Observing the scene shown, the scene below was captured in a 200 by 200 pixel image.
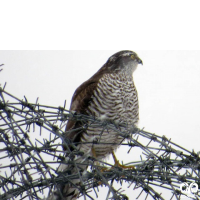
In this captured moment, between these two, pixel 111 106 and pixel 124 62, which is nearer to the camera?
pixel 111 106

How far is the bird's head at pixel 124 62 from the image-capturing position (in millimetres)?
5668

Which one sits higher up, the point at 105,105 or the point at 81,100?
Result: the point at 81,100

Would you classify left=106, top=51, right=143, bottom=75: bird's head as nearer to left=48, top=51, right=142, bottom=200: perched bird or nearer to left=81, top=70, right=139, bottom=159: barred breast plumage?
left=48, top=51, right=142, bottom=200: perched bird

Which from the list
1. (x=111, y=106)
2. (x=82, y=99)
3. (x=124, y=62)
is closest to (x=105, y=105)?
(x=111, y=106)

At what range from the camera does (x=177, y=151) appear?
2674 millimetres

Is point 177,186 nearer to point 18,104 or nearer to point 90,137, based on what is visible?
point 18,104

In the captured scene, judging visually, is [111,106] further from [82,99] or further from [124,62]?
[124,62]

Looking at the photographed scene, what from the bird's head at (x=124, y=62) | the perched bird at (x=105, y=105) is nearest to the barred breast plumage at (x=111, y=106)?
the perched bird at (x=105, y=105)

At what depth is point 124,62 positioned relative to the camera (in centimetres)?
578

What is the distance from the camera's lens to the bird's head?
18.6ft

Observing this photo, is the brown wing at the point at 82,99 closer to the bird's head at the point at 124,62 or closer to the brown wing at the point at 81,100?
the brown wing at the point at 81,100

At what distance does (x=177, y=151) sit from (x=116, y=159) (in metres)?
2.84

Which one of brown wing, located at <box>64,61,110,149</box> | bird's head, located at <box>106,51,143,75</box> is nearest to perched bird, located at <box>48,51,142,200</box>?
brown wing, located at <box>64,61,110,149</box>

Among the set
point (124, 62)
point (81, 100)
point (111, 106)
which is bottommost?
point (111, 106)
